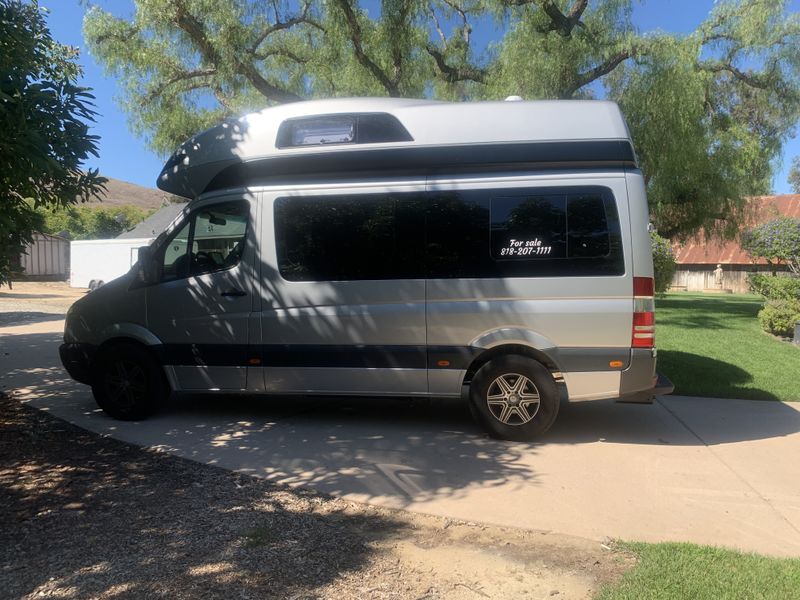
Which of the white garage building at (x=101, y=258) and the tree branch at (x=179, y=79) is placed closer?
the tree branch at (x=179, y=79)

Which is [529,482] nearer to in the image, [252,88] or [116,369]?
[116,369]

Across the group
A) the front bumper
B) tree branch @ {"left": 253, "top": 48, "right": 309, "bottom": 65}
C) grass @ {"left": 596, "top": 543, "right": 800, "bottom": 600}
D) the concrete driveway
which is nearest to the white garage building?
tree branch @ {"left": 253, "top": 48, "right": 309, "bottom": 65}

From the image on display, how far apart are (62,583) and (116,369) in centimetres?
341

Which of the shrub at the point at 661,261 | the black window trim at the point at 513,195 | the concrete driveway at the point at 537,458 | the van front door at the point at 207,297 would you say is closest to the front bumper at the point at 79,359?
the concrete driveway at the point at 537,458

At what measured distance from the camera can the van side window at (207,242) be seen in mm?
5840

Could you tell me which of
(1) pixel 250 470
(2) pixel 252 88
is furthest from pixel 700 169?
(1) pixel 250 470

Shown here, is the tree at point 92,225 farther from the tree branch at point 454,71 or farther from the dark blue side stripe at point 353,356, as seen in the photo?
the dark blue side stripe at point 353,356

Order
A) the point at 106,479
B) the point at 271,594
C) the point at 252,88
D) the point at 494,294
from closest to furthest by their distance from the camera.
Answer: the point at 271,594 < the point at 106,479 < the point at 494,294 < the point at 252,88

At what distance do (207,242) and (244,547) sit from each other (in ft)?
11.1

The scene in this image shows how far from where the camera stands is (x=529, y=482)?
4551 mm

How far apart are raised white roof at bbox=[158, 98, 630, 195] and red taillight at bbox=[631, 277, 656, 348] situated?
1313mm

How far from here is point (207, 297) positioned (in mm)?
5887

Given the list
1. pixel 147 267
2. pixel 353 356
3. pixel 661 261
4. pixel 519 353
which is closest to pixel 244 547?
pixel 353 356

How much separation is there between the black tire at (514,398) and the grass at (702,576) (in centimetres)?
198
